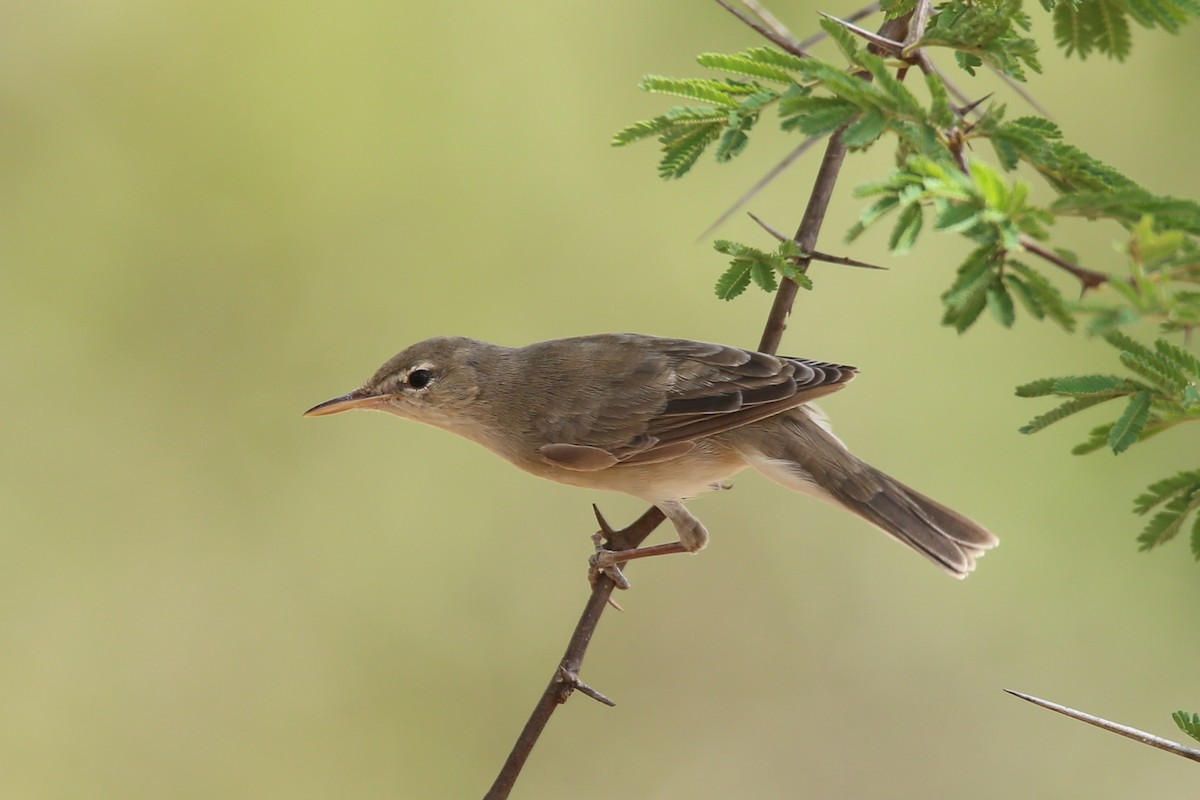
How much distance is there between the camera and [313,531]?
6859mm

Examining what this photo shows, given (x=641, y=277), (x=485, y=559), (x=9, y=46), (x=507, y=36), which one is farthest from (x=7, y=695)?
(x=507, y=36)

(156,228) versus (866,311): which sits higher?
(866,311)

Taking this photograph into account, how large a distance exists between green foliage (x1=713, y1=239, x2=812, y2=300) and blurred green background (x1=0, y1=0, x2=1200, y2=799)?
123 inches

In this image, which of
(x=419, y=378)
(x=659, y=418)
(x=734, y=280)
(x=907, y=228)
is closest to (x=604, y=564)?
(x=659, y=418)

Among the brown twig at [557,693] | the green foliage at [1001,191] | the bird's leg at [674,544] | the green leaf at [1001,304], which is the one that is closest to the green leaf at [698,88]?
the green foliage at [1001,191]

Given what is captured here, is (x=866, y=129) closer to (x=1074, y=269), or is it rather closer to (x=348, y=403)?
(x=1074, y=269)

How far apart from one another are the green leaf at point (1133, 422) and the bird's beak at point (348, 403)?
8.45 feet

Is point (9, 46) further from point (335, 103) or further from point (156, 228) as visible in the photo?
point (335, 103)

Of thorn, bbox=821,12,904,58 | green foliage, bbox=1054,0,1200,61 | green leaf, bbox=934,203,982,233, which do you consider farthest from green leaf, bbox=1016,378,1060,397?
green foliage, bbox=1054,0,1200,61

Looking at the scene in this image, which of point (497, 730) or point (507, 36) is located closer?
point (497, 730)

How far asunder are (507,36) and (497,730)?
4.29m

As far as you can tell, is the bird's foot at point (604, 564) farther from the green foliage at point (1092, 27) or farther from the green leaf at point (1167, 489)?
the green foliage at point (1092, 27)

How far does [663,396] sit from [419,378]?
36.9 inches

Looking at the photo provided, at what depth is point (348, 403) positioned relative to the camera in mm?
4148
